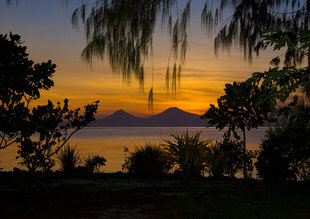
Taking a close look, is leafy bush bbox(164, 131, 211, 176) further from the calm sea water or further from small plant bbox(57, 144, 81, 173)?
small plant bbox(57, 144, 81, 173)

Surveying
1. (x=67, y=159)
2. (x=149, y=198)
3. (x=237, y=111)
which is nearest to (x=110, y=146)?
(x=67, y=159)

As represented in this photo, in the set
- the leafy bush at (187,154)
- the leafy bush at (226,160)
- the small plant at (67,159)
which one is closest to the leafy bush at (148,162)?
the leafy bush at (187,154)

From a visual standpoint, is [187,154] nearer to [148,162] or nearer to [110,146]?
[148,162]

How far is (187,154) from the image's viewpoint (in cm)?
955

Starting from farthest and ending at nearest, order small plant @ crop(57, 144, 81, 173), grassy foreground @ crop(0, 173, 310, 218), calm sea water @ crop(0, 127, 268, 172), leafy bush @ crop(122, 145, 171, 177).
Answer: calm sea water @ crop(0, 127, 268, 172) < small plant @ crop(57, 144, 81, 173) < leafy bush @ crop(122, 145, 171, 177) < grassy foreground @ crop(0, 173, 310, 218)

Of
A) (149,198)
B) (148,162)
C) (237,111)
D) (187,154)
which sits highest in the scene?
(237,111)

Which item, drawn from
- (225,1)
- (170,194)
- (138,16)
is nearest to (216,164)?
(170,194)

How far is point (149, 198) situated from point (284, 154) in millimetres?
3779

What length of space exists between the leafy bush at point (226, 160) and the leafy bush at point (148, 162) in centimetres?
109

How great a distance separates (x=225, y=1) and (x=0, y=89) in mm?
4007

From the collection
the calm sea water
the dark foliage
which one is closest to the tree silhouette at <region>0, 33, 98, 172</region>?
the dark foliage

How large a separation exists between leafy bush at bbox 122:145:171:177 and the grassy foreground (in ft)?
1.83

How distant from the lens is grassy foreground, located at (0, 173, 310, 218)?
5.37 meters

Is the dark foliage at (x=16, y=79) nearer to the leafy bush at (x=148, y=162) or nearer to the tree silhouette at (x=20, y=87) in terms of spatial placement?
the tree silhouette at (x=20, y=87)
